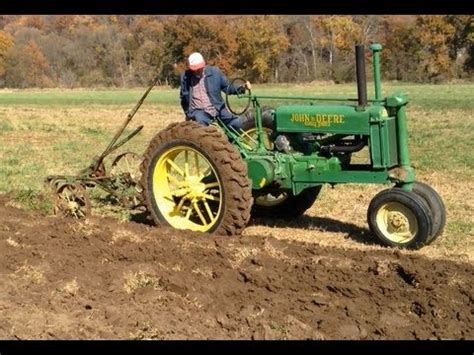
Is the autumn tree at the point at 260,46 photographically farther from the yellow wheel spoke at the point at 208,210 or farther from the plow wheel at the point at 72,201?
the yellow wheel spoke at the point at 208,210

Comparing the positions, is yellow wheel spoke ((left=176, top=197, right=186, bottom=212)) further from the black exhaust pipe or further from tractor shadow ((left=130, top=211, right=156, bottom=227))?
the black exhaust pipe

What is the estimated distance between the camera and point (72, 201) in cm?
770

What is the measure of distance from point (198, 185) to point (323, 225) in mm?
1425

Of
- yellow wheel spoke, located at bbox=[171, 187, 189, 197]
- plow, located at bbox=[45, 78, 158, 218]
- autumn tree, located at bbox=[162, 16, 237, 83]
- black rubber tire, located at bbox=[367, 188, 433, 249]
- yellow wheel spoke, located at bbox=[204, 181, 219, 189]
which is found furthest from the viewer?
autumn tree, located at bbox=[162, 16, 237, 83]

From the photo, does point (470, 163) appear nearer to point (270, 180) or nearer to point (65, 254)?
point (270, 180)

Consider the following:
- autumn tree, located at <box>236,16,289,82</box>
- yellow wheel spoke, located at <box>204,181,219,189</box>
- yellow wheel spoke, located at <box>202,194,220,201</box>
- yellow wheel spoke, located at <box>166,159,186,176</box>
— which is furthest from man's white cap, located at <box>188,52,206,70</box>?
autumn tree, located at <box>236,16,289,82</box>

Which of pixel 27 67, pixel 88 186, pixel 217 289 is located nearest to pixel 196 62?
pixel 88 186

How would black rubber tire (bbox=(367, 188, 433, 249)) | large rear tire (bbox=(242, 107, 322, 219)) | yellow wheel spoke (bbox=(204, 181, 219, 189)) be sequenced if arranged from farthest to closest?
large rear tire (bbox=(242, 107, 322, 219)) < yellow wheel spoke (bbox=(204, 181, 219, 189)) < black rubber tire (bbox=(367, 188, 433, 249))

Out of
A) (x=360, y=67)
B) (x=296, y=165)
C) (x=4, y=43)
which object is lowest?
(x=296, y=165)

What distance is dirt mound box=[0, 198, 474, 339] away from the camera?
14.6 ft

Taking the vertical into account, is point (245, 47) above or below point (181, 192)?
above

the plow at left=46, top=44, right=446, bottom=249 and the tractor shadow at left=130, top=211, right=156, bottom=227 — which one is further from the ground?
the plow at left=46, top=44, right=446, bottom=249

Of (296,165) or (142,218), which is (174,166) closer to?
(142,218)

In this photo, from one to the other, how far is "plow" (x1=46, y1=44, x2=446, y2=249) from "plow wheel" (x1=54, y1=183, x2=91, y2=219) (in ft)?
0.03
